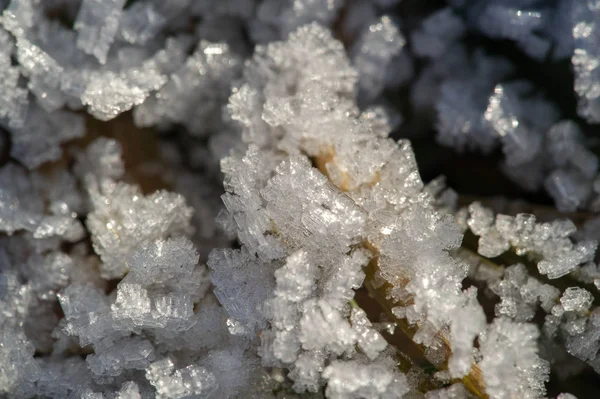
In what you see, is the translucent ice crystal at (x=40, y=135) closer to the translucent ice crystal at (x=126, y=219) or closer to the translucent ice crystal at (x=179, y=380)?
the translucent ice crystal at (x=126, y=219)

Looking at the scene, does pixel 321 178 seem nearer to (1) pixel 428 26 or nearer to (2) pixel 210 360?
(2) pixel 210 360

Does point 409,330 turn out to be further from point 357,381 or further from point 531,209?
point 531,209

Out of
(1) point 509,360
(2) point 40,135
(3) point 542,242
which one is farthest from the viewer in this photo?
(2) point 40,135

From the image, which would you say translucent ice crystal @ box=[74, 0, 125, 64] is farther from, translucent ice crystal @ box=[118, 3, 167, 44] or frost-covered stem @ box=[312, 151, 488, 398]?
frost-covered stem @ box=[312, 151, 488, 398]

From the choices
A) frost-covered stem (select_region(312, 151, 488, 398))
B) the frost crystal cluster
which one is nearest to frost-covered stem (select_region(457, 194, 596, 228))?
the frost crystal cluster

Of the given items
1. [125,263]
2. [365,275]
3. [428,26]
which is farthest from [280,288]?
[428,26]

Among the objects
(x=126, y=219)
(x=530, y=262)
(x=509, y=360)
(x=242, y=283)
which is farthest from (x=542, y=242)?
(x=126, y=219)

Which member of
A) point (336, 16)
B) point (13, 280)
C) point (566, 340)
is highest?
point (336, 16)

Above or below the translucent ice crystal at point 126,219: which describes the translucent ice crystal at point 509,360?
above

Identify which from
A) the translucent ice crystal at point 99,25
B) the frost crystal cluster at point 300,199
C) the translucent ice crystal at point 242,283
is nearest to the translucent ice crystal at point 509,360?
the frost crystal cluster at point 300,199
